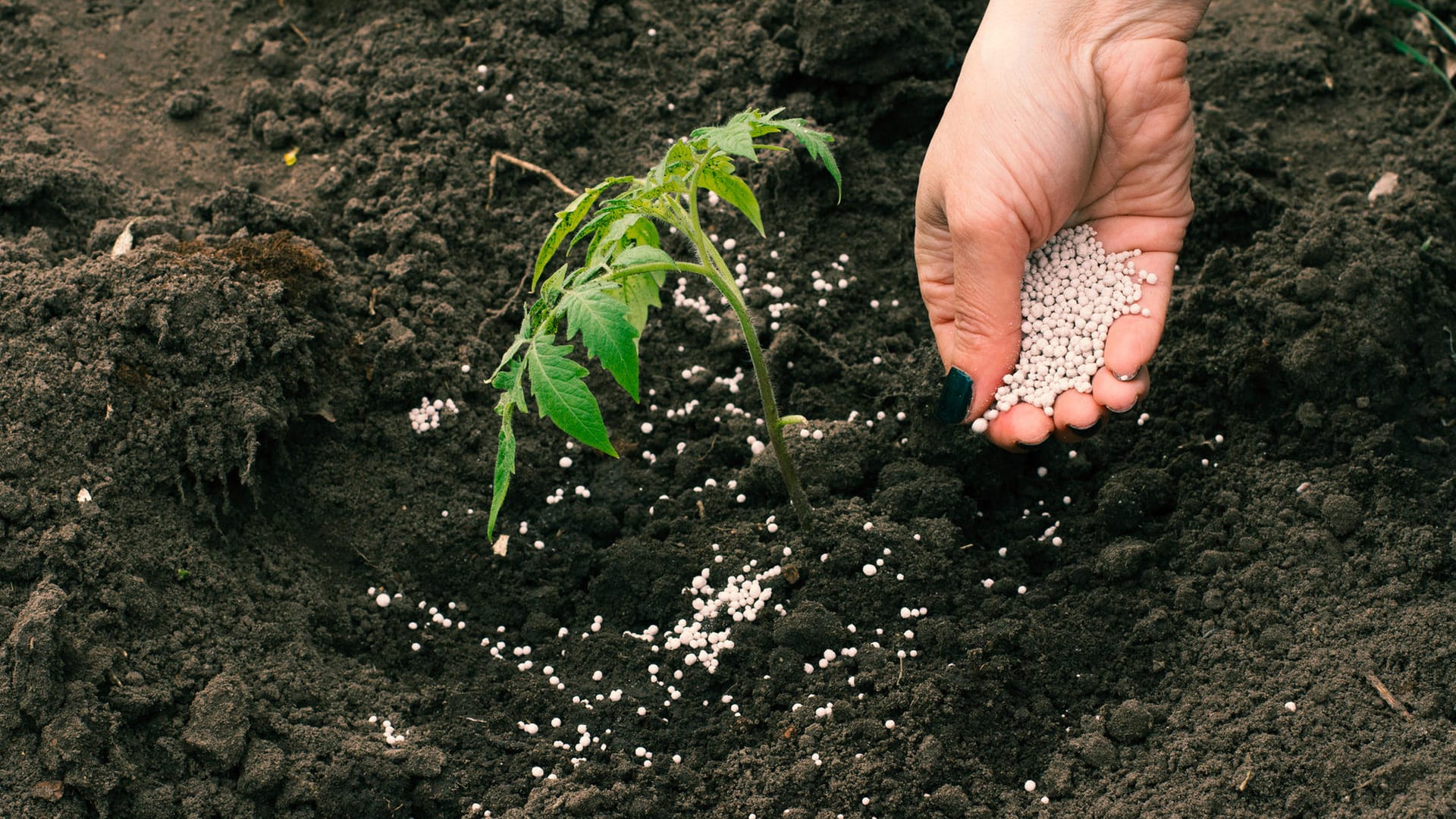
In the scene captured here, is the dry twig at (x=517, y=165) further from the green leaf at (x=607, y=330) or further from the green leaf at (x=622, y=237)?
the green leaf at (x=607, y=330)

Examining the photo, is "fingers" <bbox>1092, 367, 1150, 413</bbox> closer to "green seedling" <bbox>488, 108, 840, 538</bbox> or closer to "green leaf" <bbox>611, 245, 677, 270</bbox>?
"green seedling" <bbox>488, 108, 840, 538</bbox>

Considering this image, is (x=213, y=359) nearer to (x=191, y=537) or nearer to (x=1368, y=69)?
(x=191, y=537)

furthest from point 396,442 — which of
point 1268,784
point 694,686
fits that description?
point 1268,784

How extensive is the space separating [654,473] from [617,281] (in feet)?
2.98

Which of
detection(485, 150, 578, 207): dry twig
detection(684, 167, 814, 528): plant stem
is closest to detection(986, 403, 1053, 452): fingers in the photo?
detection(684, 167, 814, 528): plant stem

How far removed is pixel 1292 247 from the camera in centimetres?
342

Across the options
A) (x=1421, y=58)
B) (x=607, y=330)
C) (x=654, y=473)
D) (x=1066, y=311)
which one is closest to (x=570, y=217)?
(x=607, y=330)

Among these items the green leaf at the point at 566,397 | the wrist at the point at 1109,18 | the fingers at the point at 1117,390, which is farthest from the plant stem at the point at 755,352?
the wrist at the point at 1109,18

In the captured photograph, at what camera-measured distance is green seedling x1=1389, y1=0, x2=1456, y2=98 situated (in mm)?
4000

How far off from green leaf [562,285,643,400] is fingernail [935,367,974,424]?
1.03 metres

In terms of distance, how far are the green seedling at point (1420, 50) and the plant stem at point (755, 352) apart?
278cm

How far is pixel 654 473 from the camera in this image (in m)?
3.35

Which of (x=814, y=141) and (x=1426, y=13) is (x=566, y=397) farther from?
(x=1426, y=13)

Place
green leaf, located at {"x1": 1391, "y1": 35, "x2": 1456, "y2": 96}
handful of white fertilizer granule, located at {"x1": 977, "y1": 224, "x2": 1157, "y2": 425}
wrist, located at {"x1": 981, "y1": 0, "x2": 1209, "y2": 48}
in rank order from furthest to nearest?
green leaf, located at {"x1": 1391, "y1": 35, "x2": 1456, "y2": 96} → wrist, located at {"x1": 981, "y1": 0, "x2": 1209, "y2": 48} → handful of white fertilizer granule, located at {"x1": 977, "y1": 224, "x2": 1157, "y2": 425}
